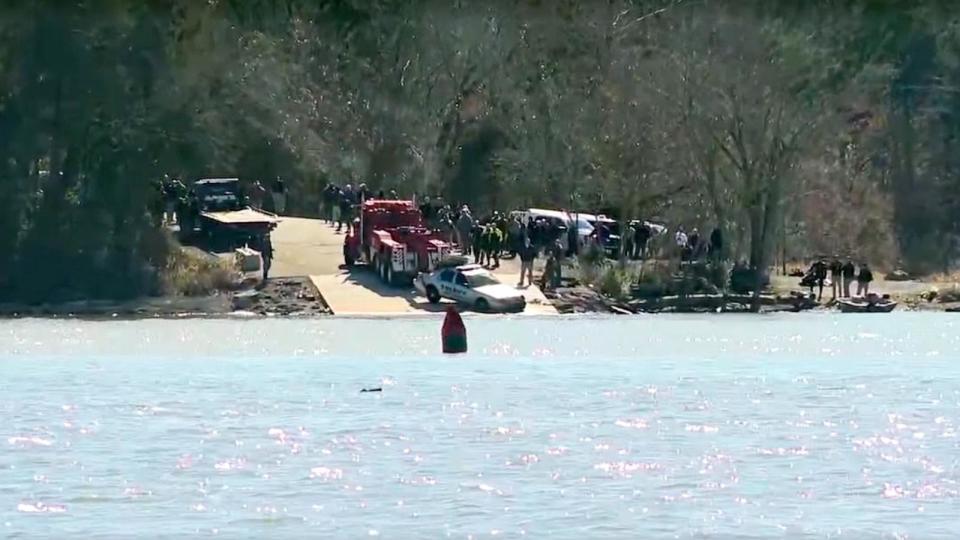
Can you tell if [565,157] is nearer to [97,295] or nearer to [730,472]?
[97,295]

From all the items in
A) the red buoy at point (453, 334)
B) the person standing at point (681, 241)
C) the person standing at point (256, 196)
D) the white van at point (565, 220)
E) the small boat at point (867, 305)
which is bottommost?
the red buoy at point (453, 334)

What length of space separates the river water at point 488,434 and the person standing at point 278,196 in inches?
847

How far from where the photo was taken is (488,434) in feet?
140

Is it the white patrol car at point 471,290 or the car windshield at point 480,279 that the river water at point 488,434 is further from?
the car windshield at point 480,279

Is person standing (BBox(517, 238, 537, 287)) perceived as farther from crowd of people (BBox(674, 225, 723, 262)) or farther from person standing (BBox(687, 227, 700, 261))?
person standing (BBox(687, 227, 700, 261))

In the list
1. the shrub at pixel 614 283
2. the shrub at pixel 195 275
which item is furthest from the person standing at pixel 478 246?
the shrub at pixel 195 275

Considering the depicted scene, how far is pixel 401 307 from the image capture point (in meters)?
75.0

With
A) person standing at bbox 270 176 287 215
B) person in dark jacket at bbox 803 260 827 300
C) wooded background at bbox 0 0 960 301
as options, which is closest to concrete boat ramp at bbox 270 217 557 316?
person standing at bbox 270 176 287 215

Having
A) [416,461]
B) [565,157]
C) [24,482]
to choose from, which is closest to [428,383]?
[416,461]

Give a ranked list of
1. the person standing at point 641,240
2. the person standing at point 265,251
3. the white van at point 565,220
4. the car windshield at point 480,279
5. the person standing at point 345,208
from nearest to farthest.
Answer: the car windshield at point 480,279, the person standing at point 265,251, the person standing at point 641,240, the white van at point 565,220, the person standing at point 345,208

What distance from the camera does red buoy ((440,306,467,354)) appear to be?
58281 mm

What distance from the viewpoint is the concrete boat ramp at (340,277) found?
75.3 meters

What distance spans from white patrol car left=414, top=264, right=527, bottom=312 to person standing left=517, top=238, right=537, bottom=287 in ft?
6.99

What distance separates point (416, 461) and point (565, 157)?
1943 inches
